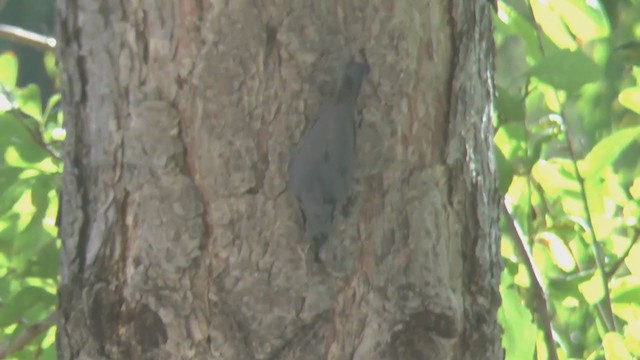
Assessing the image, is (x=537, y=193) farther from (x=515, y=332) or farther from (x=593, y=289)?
(x=515, y=332)

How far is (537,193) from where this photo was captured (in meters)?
1.68

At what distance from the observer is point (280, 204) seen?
0.78m

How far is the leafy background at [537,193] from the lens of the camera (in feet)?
3.90

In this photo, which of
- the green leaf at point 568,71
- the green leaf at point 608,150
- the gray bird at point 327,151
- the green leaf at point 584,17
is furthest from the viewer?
the green leaf at point 608,150

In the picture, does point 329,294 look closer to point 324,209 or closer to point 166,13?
point 324,209

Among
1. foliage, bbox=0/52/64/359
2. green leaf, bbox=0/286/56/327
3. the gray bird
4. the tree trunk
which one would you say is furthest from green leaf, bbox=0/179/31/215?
the gray bird

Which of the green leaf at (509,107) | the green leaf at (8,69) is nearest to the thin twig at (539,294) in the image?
the green leaf at (509,107)

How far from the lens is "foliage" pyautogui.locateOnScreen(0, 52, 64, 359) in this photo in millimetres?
1229

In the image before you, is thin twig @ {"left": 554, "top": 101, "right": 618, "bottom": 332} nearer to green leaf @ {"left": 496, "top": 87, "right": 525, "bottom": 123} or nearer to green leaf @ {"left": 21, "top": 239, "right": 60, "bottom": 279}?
green leaf @ {"left": 496, "top": 87, "right": 525, "bottom": 123}

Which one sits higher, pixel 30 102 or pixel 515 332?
pixel 30 102

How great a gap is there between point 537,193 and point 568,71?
568 mm

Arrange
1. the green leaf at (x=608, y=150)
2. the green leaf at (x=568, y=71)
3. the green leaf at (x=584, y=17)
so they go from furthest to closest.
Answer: the green leaf at (x=608, y=150), the green leaf at (x=584, y=17), the green leaf at (x=568, y=71)

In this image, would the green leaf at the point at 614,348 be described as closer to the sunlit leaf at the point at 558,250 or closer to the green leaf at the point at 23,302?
the sunlit leaf at the point at 558,250

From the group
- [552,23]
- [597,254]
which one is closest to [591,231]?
[597,254]
